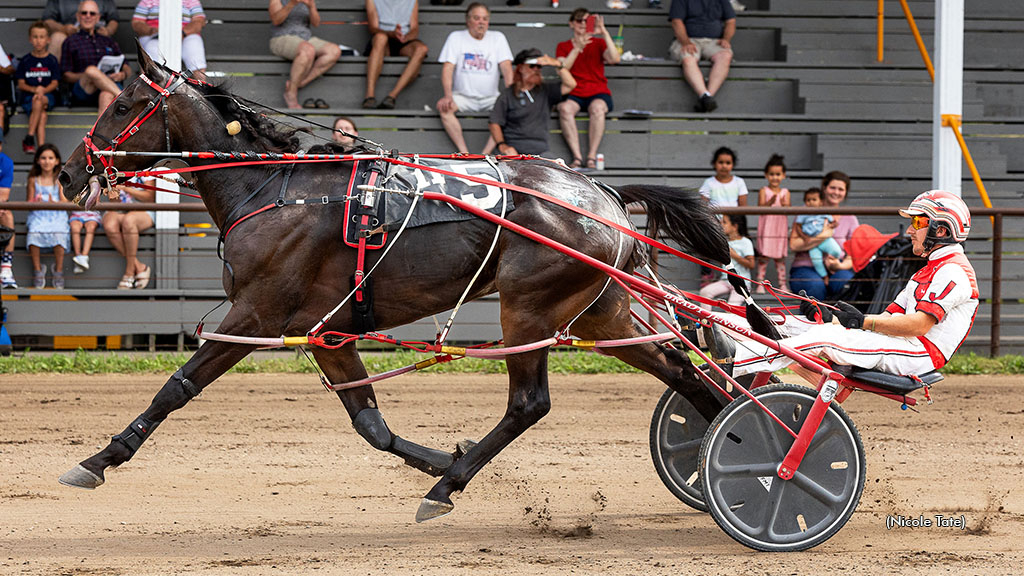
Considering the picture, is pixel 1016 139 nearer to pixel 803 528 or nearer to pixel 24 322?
pixel 803 528

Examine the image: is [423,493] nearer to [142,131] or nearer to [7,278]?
[142,131]

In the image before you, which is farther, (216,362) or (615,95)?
(615,95)

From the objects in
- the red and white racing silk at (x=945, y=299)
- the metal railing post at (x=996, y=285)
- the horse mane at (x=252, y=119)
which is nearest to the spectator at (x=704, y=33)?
the metal railing post at (x=996, y=285)

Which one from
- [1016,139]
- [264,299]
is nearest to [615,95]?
[1016,139]

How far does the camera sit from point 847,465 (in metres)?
4.30

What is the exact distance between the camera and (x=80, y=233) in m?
9.24

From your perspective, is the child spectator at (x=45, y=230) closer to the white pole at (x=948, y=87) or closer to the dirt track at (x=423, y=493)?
the dirt track at (x=423, y=493)

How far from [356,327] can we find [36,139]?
23.4ft

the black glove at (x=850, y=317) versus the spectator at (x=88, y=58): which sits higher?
the spectator at (x=88, y=58)

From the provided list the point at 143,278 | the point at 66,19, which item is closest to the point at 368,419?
the point at 143,278

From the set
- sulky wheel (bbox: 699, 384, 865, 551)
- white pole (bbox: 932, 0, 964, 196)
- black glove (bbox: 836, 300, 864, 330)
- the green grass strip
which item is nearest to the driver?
black glove (bbox: 836, 300, 864, 330)

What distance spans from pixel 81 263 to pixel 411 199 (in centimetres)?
560

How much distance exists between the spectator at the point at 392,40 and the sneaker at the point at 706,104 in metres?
2.80

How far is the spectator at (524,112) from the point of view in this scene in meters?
10.2
